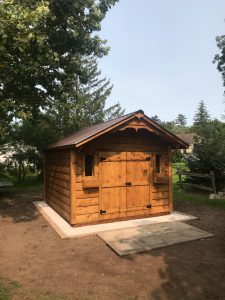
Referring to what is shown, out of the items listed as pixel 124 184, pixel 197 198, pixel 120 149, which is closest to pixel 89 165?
pixel 120 149

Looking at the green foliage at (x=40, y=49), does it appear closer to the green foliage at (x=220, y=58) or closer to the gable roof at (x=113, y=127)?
the gable roof at (x=113, y=127)

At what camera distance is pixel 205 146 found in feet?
52.9

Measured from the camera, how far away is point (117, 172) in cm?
983

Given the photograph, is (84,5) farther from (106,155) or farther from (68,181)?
(68,181)

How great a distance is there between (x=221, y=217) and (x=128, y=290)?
6631 mm

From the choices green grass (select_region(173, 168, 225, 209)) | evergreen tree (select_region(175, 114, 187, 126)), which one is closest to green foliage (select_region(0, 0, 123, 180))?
green grass (select_region(173, 168, 225, 209))

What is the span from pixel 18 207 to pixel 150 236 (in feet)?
24.6

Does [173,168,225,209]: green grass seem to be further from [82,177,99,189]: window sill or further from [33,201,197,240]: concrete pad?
[82,177,99,189]: window sill

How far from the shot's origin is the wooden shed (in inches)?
361

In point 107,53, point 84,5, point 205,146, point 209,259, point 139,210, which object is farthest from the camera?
point 205,146

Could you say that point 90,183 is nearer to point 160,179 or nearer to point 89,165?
point 89,165

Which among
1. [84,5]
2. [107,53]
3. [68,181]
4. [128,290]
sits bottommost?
[128,290]

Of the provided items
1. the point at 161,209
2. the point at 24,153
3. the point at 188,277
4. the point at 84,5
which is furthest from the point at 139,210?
the point at 24,153

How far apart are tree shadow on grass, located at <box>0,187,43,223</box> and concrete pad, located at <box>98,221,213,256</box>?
421cm
